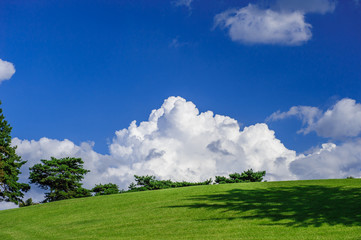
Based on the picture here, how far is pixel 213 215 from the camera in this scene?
20328 millimetres

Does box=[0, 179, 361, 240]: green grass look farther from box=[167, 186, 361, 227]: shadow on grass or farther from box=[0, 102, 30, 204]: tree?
box=[0, 102, 30, 204]: tree

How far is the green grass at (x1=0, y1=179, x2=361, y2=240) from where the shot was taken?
16406mm

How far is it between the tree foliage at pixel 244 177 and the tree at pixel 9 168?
3322 centimetres

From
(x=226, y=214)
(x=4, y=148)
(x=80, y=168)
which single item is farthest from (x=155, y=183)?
(x=226, y=214)

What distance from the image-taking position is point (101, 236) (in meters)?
18.2

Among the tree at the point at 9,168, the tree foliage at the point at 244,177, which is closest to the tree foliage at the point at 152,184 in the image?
the tree foliage at the point at 244,177

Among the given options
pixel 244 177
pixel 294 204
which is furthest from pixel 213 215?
pixel 244 177

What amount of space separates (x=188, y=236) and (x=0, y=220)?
854 inches

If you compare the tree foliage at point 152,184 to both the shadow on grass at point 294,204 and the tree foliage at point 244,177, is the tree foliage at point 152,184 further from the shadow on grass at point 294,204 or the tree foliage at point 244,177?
the shadow on grass at point 294,204

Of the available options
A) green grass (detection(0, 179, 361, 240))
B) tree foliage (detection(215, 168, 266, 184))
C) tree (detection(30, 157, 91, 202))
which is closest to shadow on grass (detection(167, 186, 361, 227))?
green grass (detection(0, 179, 361, 240))

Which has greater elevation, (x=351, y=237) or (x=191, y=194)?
(x=191, y=194)

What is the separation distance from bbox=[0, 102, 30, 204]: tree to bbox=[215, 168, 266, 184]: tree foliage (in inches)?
1308

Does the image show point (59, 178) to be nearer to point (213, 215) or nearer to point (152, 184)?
point (152, 184)

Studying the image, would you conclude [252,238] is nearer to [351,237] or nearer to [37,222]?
[351,237]
